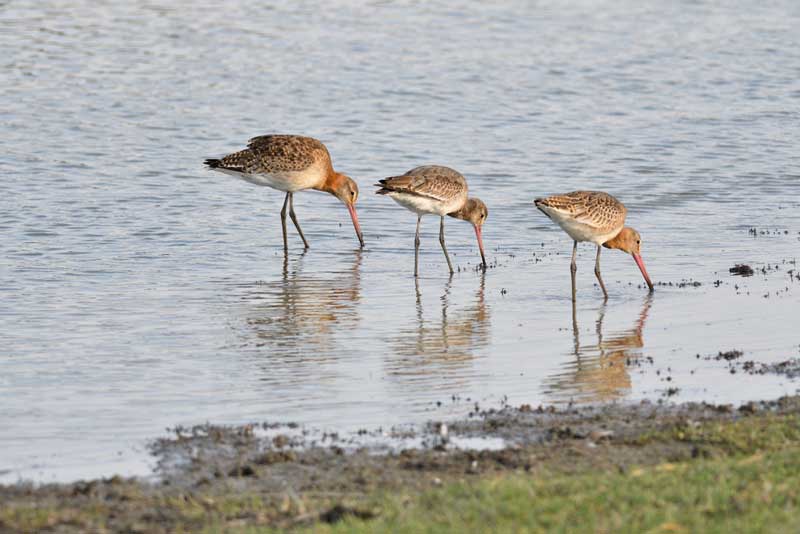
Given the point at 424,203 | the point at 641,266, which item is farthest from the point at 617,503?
the point at 424,203

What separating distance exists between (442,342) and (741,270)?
3.98m

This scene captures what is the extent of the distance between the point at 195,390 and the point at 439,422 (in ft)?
6.41

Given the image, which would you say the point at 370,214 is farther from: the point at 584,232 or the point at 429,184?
the point at 584,232

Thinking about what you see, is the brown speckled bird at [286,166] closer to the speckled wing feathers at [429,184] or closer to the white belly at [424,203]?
the white belly at [424,203]

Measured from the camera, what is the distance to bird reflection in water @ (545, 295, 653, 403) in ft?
31.9

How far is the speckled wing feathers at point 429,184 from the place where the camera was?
14.8 m

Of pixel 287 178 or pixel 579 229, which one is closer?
pixel 579 229

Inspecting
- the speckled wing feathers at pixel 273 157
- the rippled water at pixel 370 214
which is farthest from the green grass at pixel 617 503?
the speckled wing feathers at pixel 273 157

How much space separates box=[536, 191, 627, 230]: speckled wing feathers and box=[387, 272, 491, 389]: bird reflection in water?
44.9 inches

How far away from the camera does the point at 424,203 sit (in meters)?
15.0

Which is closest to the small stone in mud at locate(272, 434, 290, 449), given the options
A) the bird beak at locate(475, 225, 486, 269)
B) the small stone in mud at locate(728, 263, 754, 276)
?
the bird beak at locate(475, 225, 486, 269)

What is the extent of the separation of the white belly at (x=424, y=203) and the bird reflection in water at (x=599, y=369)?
3.15m

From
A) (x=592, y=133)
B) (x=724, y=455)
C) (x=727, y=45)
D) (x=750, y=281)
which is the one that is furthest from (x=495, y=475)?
(x=727, y=45)

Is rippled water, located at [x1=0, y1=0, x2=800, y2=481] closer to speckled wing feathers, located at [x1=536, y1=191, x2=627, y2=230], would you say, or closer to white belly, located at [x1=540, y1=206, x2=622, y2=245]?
white belly, located at [x1=540, y1=206, x2=622, y2=245]
